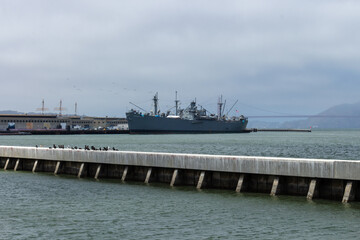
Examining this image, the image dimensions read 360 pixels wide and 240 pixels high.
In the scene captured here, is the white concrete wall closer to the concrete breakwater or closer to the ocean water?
the concrete breakwater

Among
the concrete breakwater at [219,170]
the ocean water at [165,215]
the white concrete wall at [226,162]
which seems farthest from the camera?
the concrete breakwater at [219,170]

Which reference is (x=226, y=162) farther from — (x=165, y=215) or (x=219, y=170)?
(x=165, y=215)

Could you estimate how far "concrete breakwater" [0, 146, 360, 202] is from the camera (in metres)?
27.8

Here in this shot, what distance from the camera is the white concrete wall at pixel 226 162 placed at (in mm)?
27297

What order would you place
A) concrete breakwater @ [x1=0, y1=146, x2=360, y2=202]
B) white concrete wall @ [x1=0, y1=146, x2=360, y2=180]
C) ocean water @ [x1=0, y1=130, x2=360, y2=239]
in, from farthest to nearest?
concrete breakwater @ [x1=0, y1=146, x2=360, y2=202] < white concrete wall @ [x1=0, y1=146, x2=360, y2=180] < ocean water @ [x1=0, y1=130, x2=360, y2=239]

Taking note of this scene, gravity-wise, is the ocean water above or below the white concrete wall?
below

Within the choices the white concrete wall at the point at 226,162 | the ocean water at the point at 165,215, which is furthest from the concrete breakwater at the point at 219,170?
the ocean water at the point at 165,215

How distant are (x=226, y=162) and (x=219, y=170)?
84 cm

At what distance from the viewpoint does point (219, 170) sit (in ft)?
105

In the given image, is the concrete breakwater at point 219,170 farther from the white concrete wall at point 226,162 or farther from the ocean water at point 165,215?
the ocean water at point 165,215

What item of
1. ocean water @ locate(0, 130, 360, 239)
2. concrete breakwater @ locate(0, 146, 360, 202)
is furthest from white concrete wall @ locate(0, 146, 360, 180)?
ocean water @ locate(0, 130, 360, 239)

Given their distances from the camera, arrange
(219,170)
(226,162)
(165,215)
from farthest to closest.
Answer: (219,170), (226,162), (165,215)

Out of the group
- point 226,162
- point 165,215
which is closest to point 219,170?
point 226,162

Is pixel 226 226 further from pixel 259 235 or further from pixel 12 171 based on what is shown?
pixel 12 171
